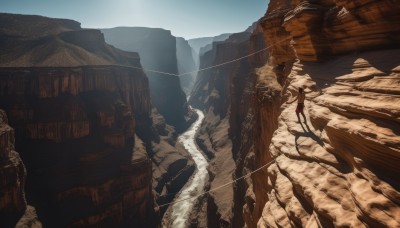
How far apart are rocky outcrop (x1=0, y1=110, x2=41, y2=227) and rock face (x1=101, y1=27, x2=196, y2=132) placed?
310 ft

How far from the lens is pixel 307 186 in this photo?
390 inches

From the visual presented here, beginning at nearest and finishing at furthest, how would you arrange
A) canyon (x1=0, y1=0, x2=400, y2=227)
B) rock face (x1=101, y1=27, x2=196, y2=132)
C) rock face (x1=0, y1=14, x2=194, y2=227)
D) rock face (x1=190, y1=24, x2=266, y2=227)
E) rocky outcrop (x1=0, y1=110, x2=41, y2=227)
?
canyon (x1=0, y1=0, x2=400, y2=227)
rocky outcrop (x1=0, y1=110, x2=41, y2=227)
rock face (x1=0, y1=14, x2=194, y2=227)
rock face (x1=190, y1=24, x2=266, y2=227)
rock face (x1=101, y1=27, x2=196, y2=132)

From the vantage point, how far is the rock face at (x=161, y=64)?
146m

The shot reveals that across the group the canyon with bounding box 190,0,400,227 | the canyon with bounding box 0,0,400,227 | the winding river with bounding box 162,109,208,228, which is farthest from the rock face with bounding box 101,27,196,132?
the canyon with bounding box 190,0,400,227

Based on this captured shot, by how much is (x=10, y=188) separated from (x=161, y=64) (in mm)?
138517

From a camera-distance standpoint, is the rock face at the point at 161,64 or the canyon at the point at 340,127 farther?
the rock face at the point at 161,64

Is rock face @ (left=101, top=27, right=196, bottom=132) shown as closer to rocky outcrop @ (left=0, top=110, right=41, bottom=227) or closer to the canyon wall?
rocky outcrop @ (left=0, top=110, right=41, bottom=227)

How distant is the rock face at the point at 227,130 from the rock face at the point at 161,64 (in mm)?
19572

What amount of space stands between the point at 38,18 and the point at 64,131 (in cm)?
4995

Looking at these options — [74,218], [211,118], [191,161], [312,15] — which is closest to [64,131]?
[74,218]

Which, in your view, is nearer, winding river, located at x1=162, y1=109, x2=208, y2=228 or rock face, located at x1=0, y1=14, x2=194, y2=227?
rock face, located at x1=0, y1=14, x2=194, y2=227

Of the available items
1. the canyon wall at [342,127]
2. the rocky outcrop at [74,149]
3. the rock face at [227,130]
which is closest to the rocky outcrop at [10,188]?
the rocky outcrop at [74,149]

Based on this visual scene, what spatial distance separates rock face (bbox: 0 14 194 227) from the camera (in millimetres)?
44812

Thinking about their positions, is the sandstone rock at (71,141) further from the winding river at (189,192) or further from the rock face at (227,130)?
the rock face at (227,130)
